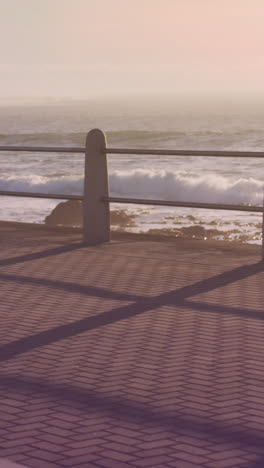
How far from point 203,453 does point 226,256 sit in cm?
471

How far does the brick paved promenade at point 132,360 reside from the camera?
348cm

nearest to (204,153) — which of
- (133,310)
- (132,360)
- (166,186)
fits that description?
(133,310)

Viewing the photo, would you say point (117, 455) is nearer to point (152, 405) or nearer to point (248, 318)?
point (152, 405)

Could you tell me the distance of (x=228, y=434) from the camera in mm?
3580

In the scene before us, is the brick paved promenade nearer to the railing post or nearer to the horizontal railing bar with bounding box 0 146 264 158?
the railing post

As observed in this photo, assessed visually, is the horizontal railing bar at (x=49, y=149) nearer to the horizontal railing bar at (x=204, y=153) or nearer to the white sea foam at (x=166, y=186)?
the horizontal railing bar at (x=204, y=153)

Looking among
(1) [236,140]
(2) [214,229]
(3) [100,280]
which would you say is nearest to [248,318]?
(3) [100,280]

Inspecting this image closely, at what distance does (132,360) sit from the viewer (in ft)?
15.4

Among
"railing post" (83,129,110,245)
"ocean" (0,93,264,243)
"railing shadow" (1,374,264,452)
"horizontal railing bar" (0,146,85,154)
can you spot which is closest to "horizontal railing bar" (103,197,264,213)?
"railing post" (83,129,110,245)

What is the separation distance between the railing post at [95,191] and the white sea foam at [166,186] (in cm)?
2586

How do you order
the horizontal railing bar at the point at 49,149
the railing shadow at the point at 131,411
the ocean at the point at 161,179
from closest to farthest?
the railing shadow at the point at 131,411
the horizontal railing bar at the point at 49,149
the ocean at the point at 161,179

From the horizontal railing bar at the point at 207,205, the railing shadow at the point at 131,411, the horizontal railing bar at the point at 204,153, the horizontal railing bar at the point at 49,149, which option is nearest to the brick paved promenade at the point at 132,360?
the railing shadow at the point at 131,411

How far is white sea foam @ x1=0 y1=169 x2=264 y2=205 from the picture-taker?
36125mm

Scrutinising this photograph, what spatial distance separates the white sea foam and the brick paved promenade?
27460mm
